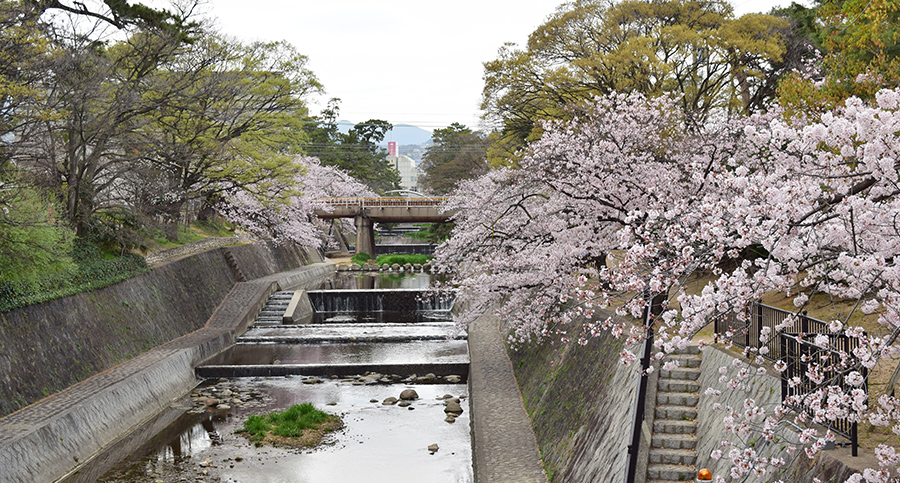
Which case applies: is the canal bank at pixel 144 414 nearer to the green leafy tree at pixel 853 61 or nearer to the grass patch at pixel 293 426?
the grass patch at pixel 293 426

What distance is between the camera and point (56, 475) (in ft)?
43.3

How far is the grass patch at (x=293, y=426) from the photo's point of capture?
1573cm

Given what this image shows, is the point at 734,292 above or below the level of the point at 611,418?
above

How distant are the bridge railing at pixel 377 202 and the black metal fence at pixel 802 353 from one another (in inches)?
1643

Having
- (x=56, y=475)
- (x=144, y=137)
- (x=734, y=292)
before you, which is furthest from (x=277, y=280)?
(x=734, y=292)

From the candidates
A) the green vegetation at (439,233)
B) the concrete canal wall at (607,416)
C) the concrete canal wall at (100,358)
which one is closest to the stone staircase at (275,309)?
the concrete canal wall at (100,358)

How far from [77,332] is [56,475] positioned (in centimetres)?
540

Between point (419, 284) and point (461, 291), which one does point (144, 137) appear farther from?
point (419, 284)

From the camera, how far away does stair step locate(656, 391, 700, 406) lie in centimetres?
960

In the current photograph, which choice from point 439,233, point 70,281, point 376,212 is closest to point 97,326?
point 70,281

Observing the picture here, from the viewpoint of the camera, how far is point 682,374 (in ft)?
32.7

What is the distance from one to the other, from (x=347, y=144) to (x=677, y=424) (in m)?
68.5

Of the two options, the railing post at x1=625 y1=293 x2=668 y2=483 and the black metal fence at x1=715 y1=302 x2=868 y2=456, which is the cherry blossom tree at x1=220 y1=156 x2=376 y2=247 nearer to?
the railing post at x1=625 y1=293 x2=668 y2=483

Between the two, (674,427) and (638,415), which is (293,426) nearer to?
(674,427)
